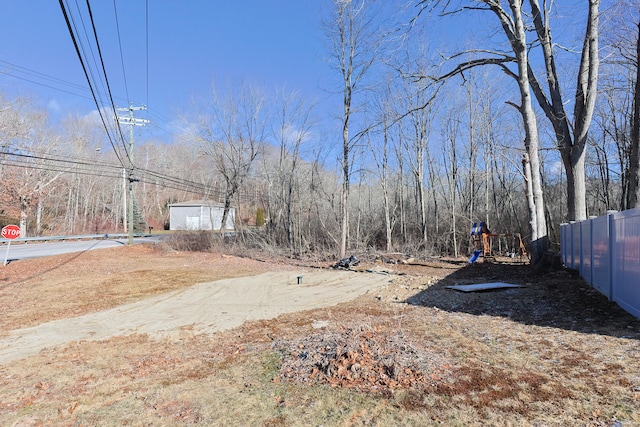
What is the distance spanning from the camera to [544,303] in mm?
7004

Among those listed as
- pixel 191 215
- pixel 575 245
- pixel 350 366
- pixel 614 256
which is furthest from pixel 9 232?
pixel 191 215

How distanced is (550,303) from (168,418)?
671 cm

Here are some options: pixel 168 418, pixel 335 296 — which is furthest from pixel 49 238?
pixel 168 418

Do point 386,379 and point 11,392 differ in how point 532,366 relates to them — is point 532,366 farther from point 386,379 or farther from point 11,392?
point 11,392

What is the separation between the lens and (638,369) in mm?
3543

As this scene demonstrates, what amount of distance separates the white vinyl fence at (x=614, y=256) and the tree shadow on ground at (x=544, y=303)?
21 cm

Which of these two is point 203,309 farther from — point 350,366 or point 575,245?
point 575,245

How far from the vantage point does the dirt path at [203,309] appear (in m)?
6.16

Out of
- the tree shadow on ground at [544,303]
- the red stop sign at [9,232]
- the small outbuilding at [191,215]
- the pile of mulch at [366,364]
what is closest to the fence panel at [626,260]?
the tree shadow on ground at [544,303]

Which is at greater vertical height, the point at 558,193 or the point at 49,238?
the point at 558,193

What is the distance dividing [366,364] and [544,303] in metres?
4.89

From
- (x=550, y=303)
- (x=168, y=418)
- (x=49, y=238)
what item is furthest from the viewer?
(x=49, y=238)

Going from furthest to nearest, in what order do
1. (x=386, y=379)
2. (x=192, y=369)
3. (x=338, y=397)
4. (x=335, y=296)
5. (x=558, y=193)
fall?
1. (x=558, y=193)
2. (x=335, y=296)
3. (x=192, y=369)
4. (x=386, y=379)
5. (x=338, y=397)

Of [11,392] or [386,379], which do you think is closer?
[386,379]
